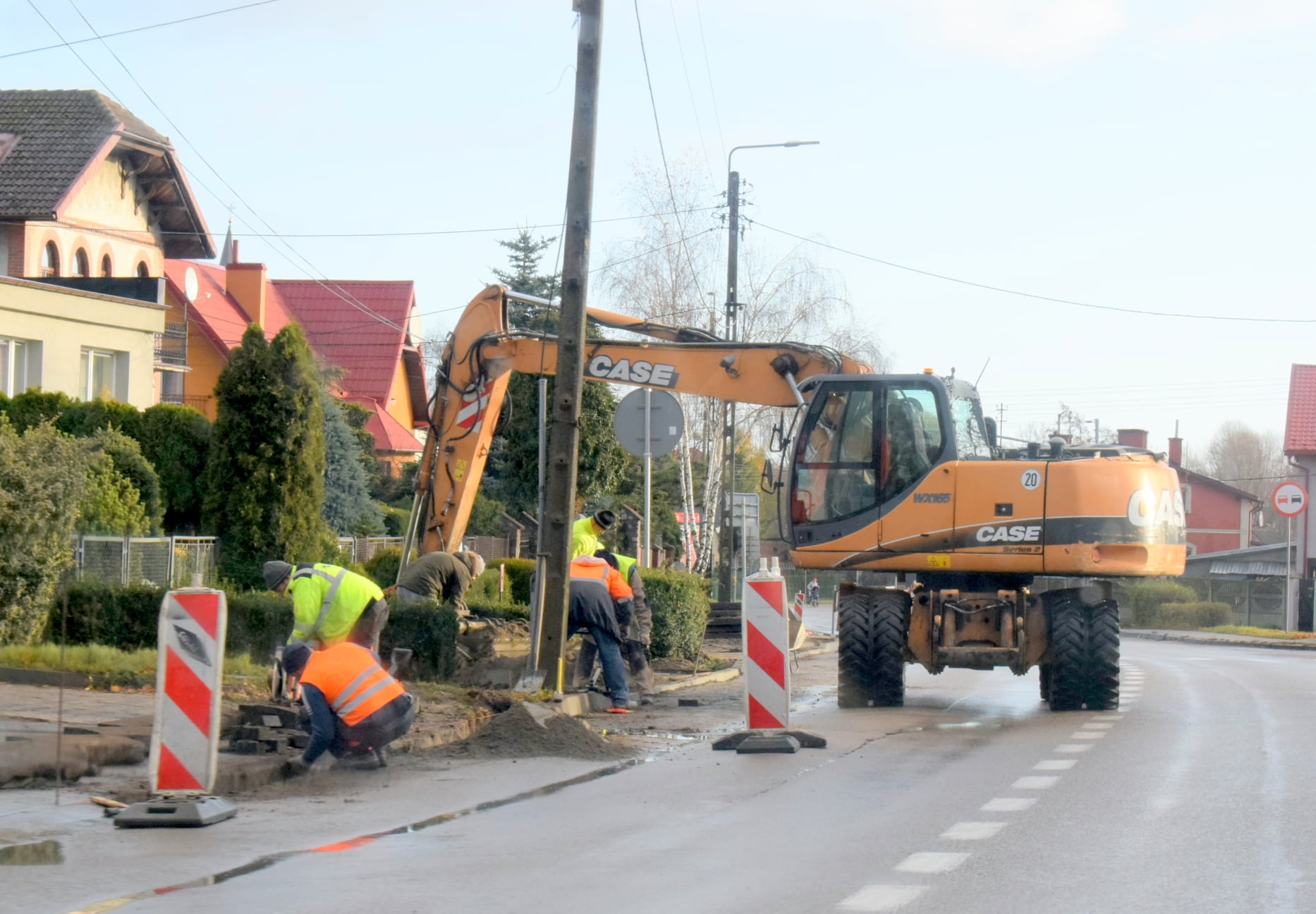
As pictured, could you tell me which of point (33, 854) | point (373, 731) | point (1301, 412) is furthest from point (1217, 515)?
point (33, 854)

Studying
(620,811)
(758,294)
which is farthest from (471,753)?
(758,294)

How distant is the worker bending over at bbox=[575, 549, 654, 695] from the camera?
49.4ft

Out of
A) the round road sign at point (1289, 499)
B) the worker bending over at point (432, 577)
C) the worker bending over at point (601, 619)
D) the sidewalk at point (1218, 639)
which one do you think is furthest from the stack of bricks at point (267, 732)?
the round road sign at point (1289, 499)

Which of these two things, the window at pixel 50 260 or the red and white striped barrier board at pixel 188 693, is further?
the window at pixel 50 260

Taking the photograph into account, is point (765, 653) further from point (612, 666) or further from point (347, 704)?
point (612, 666)

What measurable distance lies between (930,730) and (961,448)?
3129mm

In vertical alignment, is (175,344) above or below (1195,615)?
above

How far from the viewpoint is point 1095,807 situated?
879 centimetres

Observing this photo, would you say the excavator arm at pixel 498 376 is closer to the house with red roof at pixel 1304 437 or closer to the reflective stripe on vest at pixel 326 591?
the reflective stripe on vest at pixel 326 591

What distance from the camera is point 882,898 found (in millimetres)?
6418

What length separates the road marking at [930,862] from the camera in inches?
276

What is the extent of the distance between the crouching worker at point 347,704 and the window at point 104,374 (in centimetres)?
2418

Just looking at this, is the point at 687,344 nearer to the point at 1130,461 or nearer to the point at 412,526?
the point at 412,526

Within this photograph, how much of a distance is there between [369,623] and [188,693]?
3.02m
